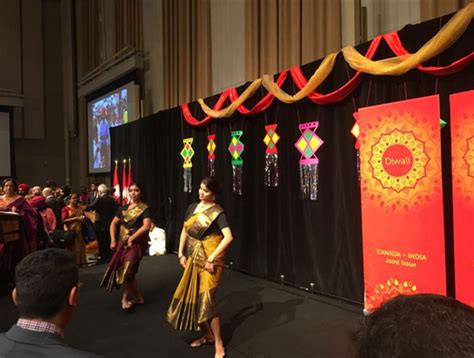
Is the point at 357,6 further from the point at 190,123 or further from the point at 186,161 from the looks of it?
the point at 186,161

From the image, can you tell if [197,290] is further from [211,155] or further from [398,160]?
[211,155]

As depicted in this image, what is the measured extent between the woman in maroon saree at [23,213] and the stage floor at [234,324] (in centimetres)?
61

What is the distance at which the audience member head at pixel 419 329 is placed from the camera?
534mm

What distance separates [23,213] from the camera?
459 centimetres

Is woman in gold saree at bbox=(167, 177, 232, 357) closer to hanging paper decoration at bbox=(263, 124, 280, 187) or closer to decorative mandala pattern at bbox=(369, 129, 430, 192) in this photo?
decorative mandala pattern at bbox=(369, 129, 430, 192)

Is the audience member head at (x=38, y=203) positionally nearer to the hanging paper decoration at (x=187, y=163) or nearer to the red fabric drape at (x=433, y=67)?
the hanging paper decoration at (x=187, y=163)

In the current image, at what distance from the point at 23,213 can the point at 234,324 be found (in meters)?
2.65

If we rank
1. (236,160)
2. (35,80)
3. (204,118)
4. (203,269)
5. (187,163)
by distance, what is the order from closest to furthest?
(203,269)
(236,160)
(204,118)
(187,163)
(35,80)

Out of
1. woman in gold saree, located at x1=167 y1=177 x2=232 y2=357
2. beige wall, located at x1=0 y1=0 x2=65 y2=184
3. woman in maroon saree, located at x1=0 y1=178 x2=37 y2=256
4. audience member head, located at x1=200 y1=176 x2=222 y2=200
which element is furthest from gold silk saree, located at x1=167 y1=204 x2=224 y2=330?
beige wall, located at x1=0 y1=0 x2=65 y2=184

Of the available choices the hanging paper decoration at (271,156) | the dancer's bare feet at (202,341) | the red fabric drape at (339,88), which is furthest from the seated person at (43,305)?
the hanging paper decoration at (271,156)

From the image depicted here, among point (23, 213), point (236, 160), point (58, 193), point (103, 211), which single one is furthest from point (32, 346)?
point (58, 193)

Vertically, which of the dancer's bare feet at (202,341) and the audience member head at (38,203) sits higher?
the audience member head at (38,203)

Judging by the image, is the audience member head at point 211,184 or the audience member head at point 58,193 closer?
the audience member head at point 211,184

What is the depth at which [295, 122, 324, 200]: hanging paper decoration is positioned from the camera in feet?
13.6
